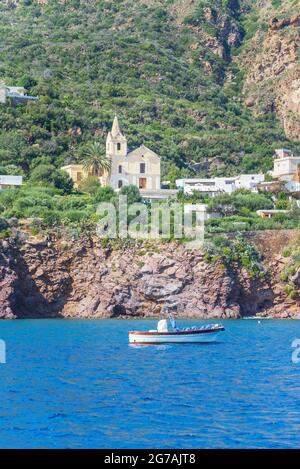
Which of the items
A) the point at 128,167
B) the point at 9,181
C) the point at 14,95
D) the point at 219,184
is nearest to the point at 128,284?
the point at 9,181

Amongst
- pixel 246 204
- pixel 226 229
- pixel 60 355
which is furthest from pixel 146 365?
pixel 246 204

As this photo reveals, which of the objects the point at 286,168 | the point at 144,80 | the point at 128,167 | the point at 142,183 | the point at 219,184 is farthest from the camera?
the point at 144,80

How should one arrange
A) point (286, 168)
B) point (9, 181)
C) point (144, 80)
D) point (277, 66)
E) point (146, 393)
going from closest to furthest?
point (146, 393)
point (9, 181)
point (286, 168)
point (144, 80)
point (277, 66)

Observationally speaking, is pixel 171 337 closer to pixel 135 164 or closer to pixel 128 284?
pixel 128 284

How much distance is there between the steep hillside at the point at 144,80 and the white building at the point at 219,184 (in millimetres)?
7763

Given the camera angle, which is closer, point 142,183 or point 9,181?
point 9,181

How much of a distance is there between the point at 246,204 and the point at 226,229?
9.38 metres

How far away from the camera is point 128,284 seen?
7519cm

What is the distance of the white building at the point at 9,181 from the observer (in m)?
87.4

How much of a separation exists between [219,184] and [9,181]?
2145 centimetres

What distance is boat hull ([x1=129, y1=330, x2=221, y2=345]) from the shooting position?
54.4 metres

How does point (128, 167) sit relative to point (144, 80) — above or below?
below

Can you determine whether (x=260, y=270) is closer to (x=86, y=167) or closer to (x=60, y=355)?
(x=86, y=167)

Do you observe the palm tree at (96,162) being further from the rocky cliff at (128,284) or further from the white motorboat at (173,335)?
the white motorboat at (173,335)
